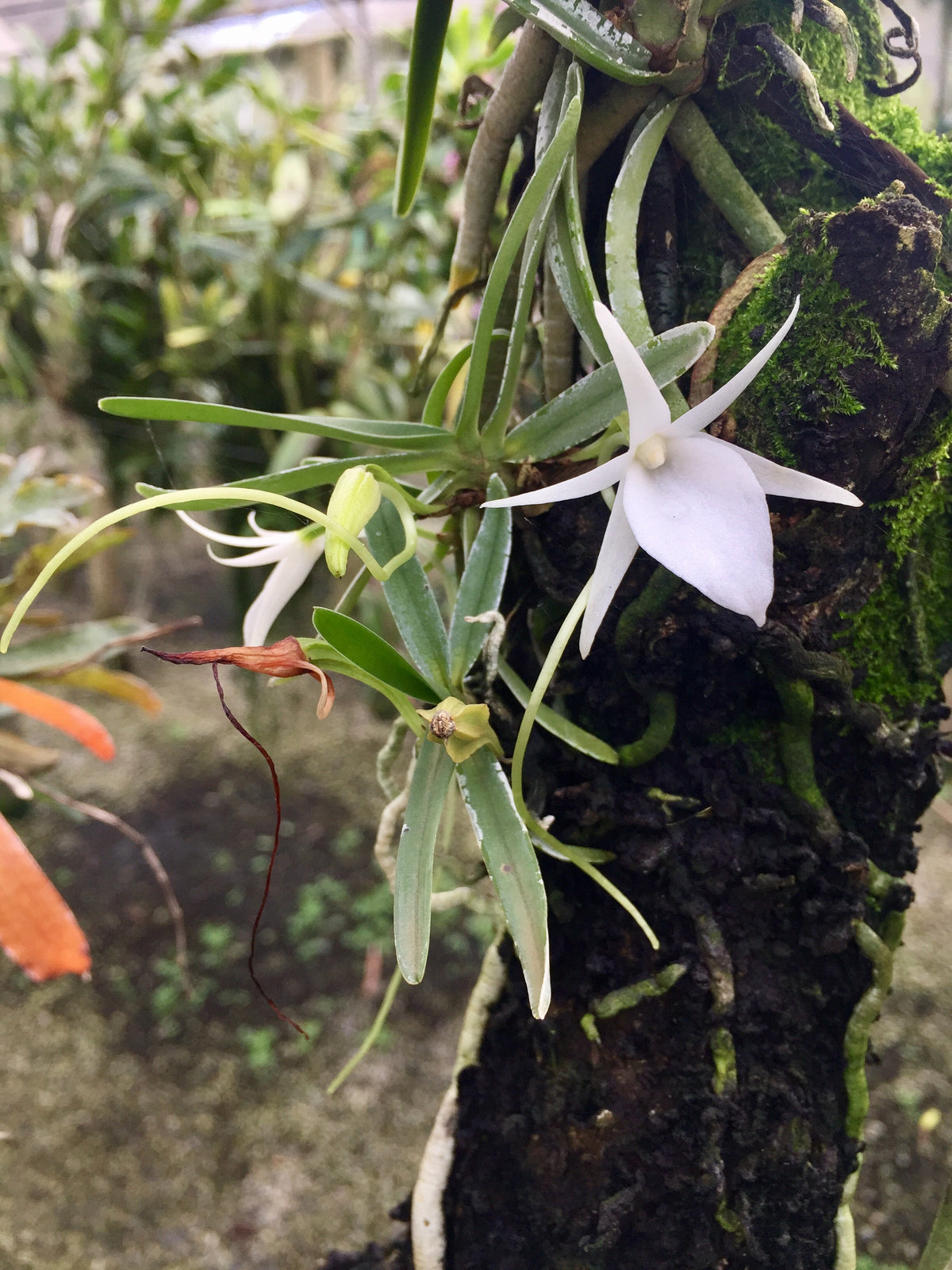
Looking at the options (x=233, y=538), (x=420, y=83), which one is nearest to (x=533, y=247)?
(x=420, y=83)

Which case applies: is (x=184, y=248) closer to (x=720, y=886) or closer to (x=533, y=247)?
(x=533, y=247)

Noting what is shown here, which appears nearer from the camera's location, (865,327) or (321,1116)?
(865,327)

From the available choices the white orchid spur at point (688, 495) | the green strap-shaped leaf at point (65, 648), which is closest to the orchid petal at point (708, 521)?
the white orchid spur at point (688, 495)

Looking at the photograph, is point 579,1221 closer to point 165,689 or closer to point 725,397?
point 725,397

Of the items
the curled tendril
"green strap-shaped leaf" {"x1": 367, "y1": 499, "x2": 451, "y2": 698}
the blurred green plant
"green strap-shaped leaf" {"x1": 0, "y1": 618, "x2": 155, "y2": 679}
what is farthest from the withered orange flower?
the blurred green plant

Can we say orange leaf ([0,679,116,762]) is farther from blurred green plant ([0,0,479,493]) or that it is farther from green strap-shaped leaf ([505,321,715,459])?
blurred green plant ([0,0,479,493])

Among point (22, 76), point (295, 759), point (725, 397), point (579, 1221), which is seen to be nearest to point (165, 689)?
point (295, 759)

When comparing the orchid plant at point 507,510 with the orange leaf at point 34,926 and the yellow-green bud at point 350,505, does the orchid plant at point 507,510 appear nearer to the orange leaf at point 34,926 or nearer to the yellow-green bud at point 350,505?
the yellow-green bud at point 350,505

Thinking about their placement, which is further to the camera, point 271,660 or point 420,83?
point 420,83
